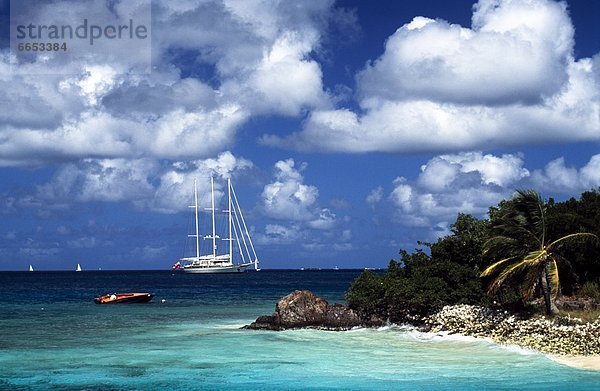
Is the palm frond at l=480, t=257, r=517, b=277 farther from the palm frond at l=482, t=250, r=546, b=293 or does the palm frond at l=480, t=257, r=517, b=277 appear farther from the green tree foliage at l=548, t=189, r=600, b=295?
the green tree foliage at l=548, t=189, r=600, b=295

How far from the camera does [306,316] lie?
131 feet

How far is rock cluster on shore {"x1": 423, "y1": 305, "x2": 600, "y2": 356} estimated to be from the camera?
90.7 ft

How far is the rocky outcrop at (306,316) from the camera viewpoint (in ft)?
129

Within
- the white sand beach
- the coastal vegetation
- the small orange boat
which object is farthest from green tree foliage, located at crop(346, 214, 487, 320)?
the small orange boat

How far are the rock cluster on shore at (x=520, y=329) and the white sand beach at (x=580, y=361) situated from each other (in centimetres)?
48

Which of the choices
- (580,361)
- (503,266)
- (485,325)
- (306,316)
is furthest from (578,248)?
(306,316)

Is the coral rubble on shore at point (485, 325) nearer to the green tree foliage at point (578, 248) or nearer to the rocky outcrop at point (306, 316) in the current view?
the rocky outcrop at point (306, 316)

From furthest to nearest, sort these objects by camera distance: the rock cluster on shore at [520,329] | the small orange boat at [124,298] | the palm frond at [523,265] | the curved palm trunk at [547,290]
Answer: the small orange boat at [124,298]
the curved palm trunk at [547,290]
the palm frond at [523,265]
the rock cluster on shore at [520,329]

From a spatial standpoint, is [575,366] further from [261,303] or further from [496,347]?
[261,303]

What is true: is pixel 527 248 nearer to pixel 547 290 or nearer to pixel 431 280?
pixel 547 290

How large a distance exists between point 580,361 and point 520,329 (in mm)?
5244

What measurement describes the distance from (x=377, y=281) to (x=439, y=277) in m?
4.00

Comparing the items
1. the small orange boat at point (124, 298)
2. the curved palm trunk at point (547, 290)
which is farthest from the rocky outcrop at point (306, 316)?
the small orange boat at point (124, 298)

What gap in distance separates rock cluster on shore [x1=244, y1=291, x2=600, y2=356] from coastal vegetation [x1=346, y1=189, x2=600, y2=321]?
96cm
